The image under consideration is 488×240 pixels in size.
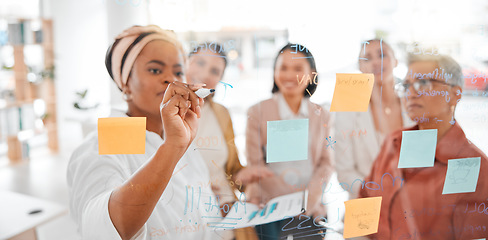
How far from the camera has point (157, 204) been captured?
107cm

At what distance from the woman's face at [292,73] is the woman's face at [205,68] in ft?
0.69

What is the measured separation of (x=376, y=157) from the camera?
1.37m

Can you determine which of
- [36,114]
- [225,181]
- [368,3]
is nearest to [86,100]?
[225,181]

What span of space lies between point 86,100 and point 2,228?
2.92 feet

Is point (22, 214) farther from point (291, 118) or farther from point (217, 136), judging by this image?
point (291, 118)

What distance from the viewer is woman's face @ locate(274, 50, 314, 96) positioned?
1.18 meters

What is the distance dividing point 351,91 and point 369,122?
18cm

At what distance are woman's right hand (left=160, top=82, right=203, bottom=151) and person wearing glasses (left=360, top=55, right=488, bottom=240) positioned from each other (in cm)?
73

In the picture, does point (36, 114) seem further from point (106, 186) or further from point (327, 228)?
point (327, 228)

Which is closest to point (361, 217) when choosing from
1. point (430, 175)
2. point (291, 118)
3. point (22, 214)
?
point (430, 175)

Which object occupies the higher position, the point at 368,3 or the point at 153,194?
the point at 368,3

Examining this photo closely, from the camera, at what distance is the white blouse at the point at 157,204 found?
3.33ft

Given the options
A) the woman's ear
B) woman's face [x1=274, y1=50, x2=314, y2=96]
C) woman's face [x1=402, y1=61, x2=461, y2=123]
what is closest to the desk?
woman's face [x1=274, y1=50, x2=314, y2=96]

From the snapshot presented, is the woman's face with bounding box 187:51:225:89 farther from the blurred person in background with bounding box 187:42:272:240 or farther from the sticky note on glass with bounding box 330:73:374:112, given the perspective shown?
the sticky note on glass with bounding box 330:73:374:112
